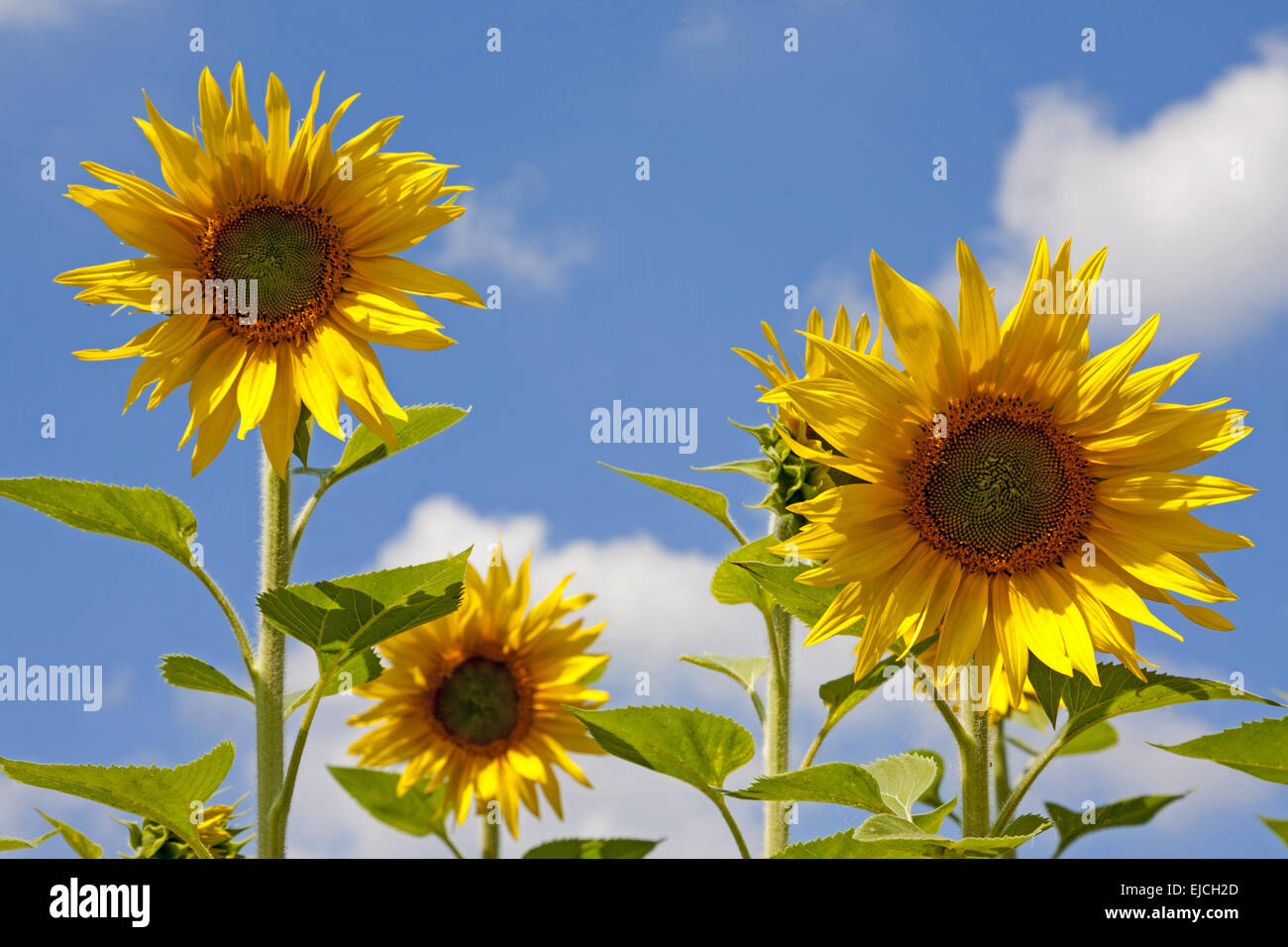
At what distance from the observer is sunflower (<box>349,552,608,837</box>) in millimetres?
4590

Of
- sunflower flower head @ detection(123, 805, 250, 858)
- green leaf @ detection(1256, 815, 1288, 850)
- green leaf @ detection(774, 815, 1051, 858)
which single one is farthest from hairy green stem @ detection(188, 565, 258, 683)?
green leaf @ detection(1256, 815, 1288, 850)

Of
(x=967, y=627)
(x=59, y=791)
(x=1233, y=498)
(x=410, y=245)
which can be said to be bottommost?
(x=59, y=791)

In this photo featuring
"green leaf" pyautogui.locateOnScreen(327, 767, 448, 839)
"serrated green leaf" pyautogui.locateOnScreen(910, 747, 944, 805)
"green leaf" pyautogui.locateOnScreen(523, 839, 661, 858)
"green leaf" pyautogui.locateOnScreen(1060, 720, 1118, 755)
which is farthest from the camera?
"green leaf" pyautogui.locateOnScreen(1060, 720, 1118, 755)

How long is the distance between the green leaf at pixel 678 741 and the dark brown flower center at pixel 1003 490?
69 centimetres

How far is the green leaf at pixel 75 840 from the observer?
2916mm

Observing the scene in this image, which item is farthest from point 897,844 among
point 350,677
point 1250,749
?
point 350,677

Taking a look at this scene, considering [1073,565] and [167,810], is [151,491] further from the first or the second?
[1073,565]

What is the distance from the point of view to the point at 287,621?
2.63 meters

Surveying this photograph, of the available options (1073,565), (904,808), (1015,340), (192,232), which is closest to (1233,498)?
(1073,565)

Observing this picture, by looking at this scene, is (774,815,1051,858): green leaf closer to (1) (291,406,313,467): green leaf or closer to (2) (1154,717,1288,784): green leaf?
(2) (1154,717,1288,784): green leaf

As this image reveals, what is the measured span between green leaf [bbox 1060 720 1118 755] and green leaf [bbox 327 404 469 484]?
281 cm

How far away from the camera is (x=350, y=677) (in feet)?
9.46
